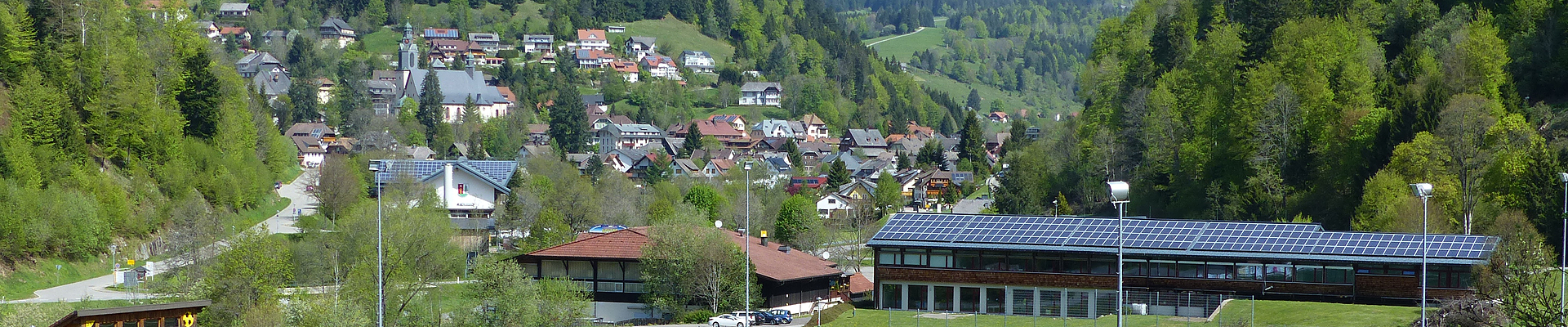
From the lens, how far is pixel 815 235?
3322 inches

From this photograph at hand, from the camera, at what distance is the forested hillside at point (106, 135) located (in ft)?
222

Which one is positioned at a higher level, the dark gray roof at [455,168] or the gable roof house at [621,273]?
the dark gray roof at [455,168]

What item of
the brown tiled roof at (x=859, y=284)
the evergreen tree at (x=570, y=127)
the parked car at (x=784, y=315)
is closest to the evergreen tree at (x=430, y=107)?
the evergreen tree at (x=570, y=127)

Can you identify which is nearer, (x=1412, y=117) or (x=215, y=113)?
(x=1412, y=117)

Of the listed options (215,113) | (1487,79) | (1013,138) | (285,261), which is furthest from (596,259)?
(1013,138)

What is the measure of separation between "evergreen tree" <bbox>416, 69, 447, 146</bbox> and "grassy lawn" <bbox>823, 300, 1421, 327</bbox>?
401 feet

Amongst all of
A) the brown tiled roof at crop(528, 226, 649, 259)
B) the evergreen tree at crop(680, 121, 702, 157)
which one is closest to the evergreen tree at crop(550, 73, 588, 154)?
the evergreen tree at crop(680, 121, 702, 157)

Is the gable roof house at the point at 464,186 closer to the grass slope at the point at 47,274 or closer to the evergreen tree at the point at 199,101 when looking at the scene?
the evergreen tree at the point at 199,101

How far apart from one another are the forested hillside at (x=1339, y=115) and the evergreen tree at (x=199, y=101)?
176ft

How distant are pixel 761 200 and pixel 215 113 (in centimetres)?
3628

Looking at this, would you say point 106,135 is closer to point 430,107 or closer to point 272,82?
point 430,107

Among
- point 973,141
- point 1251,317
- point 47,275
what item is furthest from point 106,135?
point 973,141

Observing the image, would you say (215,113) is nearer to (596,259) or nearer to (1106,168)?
(596,259)

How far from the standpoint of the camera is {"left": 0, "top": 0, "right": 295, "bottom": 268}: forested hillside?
67.6 meters
